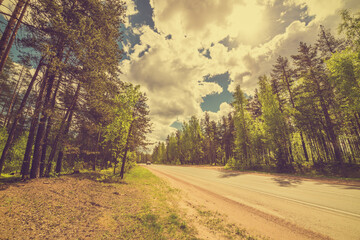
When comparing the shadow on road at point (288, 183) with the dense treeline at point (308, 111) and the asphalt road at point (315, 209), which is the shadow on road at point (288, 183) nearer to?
the asphalt road at point (315, 209)

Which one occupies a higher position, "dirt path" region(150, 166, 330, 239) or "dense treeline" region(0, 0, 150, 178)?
"dense treeline" region(0, 0, 150, 178)

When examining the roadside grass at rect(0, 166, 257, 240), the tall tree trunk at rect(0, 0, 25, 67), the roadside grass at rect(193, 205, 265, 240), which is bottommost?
the roadside grass at rect(193, 205, 265, 240)

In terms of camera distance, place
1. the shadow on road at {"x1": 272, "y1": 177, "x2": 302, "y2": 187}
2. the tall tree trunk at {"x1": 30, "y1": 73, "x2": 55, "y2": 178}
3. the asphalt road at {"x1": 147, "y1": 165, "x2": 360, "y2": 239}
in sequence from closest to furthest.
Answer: the asphalt road at {"x1": 147, "y1": 165, "x2": 360, "y2": 239}
the tall tree trunk at {"x1": 30, "y1": 73, "x2": 55, "y2": 178}
the shadow on road at {"x1": 272, "y1": 177, "x2": 302, "y2": 187}

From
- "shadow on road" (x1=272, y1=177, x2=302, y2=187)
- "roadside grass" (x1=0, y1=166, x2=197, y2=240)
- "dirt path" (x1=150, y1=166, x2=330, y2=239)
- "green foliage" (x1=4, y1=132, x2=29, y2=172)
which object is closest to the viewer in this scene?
"roadside grass" (x1=0, y1=166, x2=197, y2=240)

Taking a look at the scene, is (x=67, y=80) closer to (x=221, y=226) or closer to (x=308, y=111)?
(x=221, y=226)

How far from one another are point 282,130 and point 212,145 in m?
29.0

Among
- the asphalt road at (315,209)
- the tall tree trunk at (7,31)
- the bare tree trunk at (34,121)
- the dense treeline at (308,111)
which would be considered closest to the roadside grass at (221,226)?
the asphalt road at (315,209)

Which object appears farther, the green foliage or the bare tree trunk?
the green foliage

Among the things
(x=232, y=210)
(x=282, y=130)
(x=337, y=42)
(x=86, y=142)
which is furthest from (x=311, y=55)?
(x=86, y=142)

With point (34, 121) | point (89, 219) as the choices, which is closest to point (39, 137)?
point (34, 121)

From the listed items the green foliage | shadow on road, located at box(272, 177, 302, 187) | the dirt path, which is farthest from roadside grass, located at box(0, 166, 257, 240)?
the green foliage

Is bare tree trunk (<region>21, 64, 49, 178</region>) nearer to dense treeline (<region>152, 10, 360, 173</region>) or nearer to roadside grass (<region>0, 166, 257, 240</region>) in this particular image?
roadside grass (<region>0, 166, 257, 240</region>)

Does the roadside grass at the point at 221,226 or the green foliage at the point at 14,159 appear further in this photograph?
the green foliage at the point at 14,159

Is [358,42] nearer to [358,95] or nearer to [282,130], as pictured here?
[358,95]
